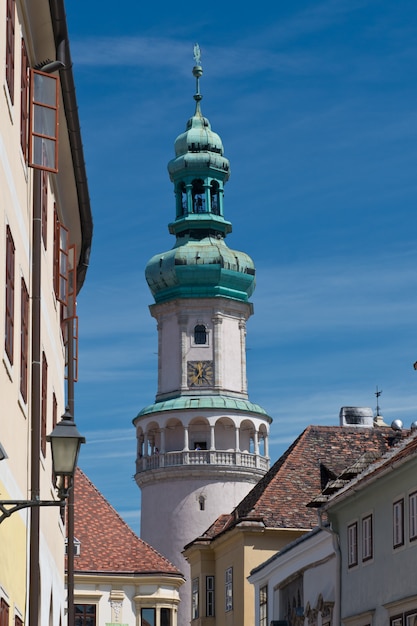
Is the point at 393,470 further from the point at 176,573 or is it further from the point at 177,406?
the point at 177,406

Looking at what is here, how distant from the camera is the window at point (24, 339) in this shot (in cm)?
1688

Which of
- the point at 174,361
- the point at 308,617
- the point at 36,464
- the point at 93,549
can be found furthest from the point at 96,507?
the point at 36,464

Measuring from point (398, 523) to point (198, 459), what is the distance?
196 feet

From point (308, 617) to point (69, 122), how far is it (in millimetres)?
20861

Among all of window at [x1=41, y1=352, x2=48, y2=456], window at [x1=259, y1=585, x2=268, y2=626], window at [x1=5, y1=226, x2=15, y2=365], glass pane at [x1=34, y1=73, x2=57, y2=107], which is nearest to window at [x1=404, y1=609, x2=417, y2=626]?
window at [x1=41, y1=352, x2=48, y2=456]

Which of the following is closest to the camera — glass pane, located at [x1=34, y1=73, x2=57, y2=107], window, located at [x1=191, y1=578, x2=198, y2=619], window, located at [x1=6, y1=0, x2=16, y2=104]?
window, located at [x1=6, y1=0, x2=16, y2=104]

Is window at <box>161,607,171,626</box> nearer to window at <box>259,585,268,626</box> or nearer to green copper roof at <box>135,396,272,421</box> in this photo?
window at <box>259,585,268,626</box>

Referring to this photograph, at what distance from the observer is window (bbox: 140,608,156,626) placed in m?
60.5

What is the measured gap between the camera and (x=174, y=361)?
313 ft

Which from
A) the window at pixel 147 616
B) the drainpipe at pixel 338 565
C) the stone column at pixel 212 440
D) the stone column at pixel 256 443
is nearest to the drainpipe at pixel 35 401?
the drainpipe at pixel 338 565

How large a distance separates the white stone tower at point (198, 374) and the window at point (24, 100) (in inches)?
2741

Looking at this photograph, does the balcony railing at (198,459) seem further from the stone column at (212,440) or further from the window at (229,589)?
the window at (229,589)

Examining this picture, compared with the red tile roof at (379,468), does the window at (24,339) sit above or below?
below

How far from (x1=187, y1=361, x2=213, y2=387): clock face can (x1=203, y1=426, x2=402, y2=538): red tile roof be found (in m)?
41.5
